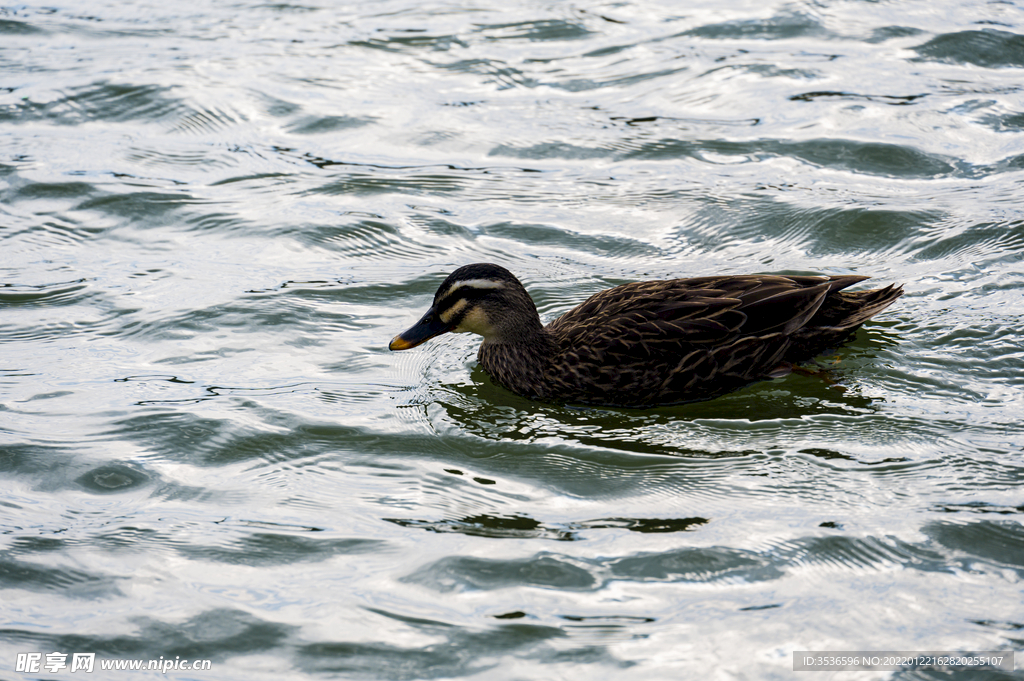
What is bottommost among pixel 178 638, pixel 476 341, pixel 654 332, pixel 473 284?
pixel 178 638

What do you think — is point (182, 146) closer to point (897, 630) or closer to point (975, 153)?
point (975, 153)

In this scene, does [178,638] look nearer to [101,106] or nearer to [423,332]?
[423,332]

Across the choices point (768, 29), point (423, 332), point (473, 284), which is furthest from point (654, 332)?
point (768, 29)

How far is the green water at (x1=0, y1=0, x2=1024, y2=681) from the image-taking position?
5.63 meters

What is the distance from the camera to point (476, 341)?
29.2 ft

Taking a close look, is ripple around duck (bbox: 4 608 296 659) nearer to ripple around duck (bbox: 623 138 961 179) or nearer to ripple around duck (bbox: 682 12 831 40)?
ripple around duck (bbox: 623 138 961 179)

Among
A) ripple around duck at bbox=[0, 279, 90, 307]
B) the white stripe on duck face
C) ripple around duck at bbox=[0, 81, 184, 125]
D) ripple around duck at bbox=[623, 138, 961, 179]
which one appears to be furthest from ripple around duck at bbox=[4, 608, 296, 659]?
ripple around duck at bbox=[0, 81, 184, 125]

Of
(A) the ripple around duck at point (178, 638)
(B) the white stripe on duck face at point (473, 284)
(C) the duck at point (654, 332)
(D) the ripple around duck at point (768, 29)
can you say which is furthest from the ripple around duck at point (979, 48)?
(A) the ripple around duck at point (178, 638)

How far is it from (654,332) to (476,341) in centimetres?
187

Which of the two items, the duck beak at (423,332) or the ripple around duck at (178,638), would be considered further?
the duck beak at (423,332)

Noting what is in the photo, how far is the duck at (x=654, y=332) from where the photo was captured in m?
7.48

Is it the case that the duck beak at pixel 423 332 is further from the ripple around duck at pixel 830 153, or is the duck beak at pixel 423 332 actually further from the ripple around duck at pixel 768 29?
the ripple around duck at pixel 768 29

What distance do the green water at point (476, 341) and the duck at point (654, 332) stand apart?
0.20 metres

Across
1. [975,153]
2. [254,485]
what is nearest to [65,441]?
[254,485]
